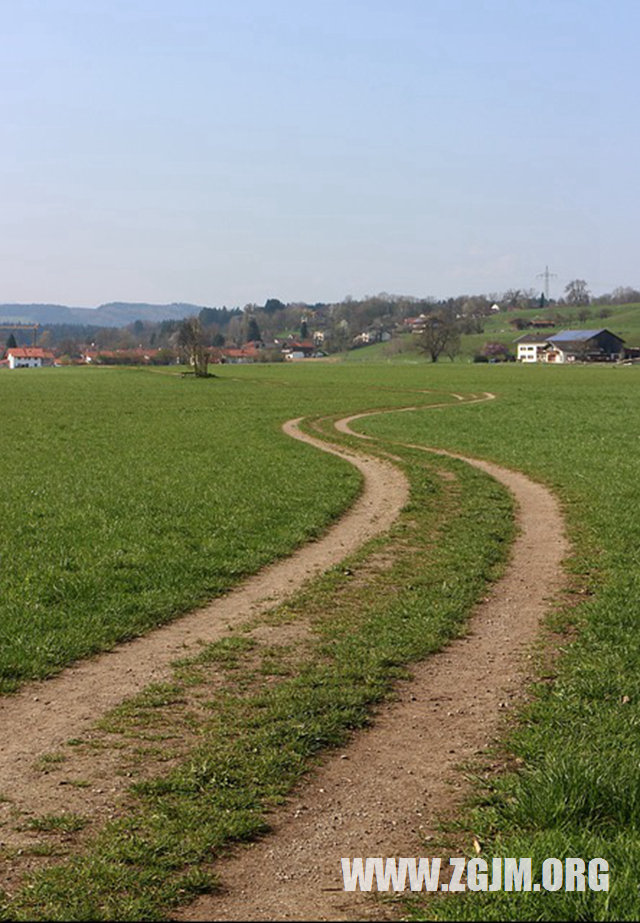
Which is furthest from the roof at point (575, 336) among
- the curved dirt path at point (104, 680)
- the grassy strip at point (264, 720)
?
the curved dirt path at point (104, 680)

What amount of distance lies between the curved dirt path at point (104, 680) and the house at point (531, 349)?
17774 cm

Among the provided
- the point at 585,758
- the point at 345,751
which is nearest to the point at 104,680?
the point at 345,751

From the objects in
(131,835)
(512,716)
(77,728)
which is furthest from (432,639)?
(131,835)

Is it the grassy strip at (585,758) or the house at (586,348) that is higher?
the house at (586,348)

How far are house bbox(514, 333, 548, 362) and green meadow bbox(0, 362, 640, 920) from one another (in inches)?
6272

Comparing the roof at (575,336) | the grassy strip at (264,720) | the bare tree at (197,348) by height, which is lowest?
the grassy strip at (264,720)

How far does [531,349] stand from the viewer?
192 meters

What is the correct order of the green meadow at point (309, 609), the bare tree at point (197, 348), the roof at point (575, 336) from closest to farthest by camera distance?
1. the green meadow at point (309, 609)
2. the bare tree at point (197, 348)
3. the roof at point (575, 336)

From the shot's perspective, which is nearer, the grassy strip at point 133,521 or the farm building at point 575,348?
the grassy strip at point 133,521

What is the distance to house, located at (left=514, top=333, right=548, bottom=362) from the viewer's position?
18862 centimetres

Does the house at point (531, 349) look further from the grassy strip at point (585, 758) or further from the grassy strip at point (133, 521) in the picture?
the grassy strip at point (585, 758)

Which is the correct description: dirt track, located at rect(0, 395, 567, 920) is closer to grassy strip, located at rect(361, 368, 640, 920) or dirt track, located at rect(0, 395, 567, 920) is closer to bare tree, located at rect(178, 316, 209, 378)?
grassy strip, located at rect(361, 368, 640, 920)

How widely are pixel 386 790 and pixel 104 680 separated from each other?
3581 millimetres

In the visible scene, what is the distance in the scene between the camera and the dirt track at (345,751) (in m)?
5.77
